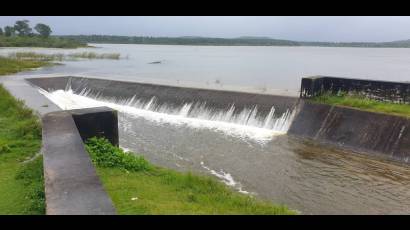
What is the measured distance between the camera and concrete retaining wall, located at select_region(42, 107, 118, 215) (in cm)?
432

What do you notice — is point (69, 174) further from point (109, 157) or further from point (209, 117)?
point (209, 117)

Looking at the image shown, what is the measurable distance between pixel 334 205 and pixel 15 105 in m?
11.4

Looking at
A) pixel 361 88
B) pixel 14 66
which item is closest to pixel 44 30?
pixel 14 66

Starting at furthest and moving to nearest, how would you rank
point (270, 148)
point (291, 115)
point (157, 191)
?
point (291, 115) → point (270, 148) → point (157, 191)

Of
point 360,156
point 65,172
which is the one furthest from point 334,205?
point 65,172

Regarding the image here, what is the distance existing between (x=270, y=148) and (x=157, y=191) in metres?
A: 6.33

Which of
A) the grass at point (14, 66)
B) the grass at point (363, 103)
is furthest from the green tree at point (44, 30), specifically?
the grass at point (363, 103)

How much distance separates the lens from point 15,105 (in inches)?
533

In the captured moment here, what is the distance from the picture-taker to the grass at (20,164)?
5.61 metres

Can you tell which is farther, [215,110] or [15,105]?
[215,110]

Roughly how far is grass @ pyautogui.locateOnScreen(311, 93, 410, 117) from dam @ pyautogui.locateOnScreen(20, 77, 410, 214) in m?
0.59

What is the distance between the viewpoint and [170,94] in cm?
1975

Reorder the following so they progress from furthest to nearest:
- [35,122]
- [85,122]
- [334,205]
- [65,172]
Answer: [35,122], [85,122], [334,205], [65,172]
